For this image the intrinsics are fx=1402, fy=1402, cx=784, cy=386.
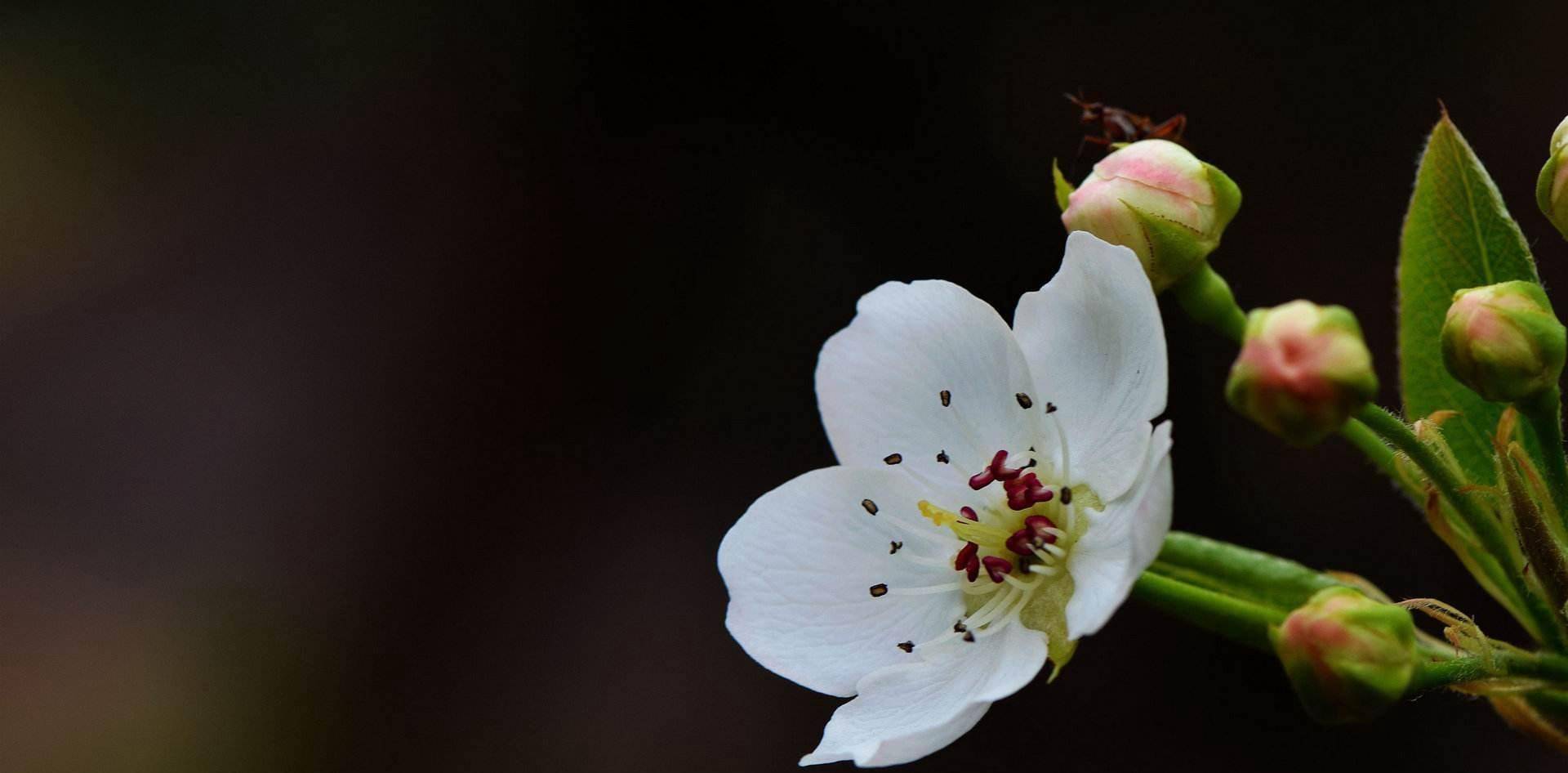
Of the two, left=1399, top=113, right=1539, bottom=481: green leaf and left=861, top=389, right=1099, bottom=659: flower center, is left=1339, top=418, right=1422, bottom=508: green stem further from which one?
left=861, top=389, right=1099, bottom=659: flower center

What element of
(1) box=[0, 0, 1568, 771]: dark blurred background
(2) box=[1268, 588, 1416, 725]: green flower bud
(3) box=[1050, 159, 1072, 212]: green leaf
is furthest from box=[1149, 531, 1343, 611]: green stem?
(1) box=[0, 0, 1568, 771]: dark blurred background

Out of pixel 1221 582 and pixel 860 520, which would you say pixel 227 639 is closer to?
pixel 860 520

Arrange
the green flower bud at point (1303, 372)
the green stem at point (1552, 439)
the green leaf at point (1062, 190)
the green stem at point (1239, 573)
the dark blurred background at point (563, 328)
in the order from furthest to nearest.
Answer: the dark blurred background at point (563, 328)
the green leaf at point (1062, 190)
the green stem at point (1239, 573)
the green stem at point (1552, 439)
the green flower bud at point (1303, 372)

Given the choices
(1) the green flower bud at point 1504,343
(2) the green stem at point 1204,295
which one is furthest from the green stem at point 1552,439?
(2) the green stem at point 1204,295

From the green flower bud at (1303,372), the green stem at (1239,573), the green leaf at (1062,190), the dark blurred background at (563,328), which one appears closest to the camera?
the green flower bud at (1303,372)

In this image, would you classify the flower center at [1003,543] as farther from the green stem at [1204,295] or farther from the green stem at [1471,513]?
the green stem at [1471,513]

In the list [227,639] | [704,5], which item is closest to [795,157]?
[704,5]

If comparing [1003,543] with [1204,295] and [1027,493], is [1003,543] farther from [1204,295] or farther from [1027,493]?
[1204,295]
